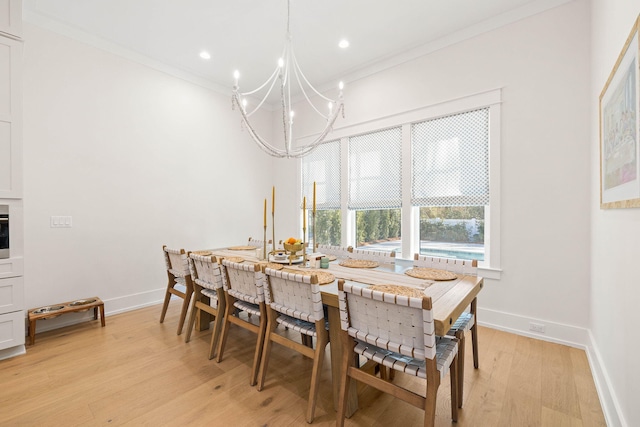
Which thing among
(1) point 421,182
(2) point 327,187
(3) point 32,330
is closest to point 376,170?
(1) point 421,182

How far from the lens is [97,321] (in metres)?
3.22

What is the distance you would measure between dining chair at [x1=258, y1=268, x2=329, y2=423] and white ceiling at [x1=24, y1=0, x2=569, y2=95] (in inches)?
104

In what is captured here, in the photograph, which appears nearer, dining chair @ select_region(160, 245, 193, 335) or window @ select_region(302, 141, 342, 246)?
dining chair @ select_region(160, 245, 193, 335)

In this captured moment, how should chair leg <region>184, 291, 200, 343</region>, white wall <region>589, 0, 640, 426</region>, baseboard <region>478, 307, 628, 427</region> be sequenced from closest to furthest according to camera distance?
white wall <region>589, 0, 640, 426</region> → baseboard <region>478, 307, 628, 427</region> → chair leg <region>184, 291, 200, 343</region>

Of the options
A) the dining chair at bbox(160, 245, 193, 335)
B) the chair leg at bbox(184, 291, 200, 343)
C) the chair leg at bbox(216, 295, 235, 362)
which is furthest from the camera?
the dining chair at bbox(160, 245, 193, 335)

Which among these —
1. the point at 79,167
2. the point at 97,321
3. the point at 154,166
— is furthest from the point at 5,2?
the point at 97,321

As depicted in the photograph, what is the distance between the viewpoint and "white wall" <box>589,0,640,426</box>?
4.48ft

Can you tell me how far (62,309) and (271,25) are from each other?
3666mm

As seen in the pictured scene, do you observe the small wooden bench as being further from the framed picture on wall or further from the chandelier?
the framed picture on wall

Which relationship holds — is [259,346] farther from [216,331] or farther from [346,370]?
[346,370]

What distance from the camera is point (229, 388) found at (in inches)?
78.1

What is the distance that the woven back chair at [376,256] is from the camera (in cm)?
264

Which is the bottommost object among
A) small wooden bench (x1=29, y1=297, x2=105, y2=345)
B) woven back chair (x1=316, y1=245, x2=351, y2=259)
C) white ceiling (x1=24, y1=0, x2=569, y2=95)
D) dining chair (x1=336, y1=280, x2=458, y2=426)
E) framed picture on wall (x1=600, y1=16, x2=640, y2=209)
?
small wooden bench (x1=29, y1=297, x2=105, y2=345)

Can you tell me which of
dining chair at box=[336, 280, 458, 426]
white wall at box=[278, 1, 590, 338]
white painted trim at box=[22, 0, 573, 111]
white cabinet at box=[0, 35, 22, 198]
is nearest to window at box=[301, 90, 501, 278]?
white wall at box=[278, 1, 590, 338]
